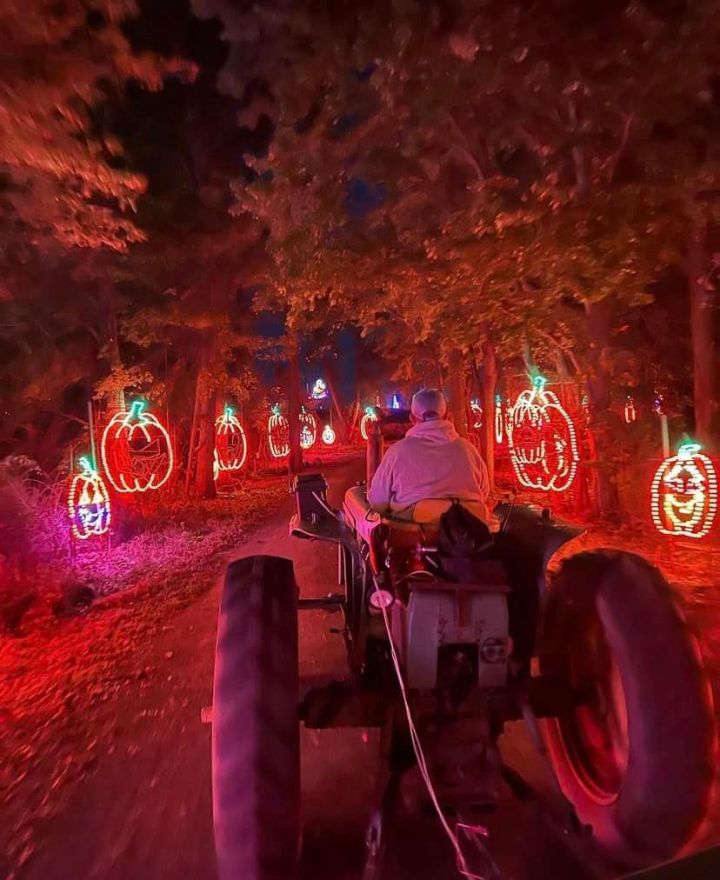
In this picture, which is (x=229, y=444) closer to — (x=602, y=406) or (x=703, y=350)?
(x=602, y=406)

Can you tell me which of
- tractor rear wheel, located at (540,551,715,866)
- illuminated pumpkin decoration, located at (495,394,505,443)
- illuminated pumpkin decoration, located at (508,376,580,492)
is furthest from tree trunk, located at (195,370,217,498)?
tractor rear wheel, located at (540,551,715,866)

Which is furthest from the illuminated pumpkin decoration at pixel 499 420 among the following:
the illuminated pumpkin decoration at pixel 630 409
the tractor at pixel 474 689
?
the tractor at pixel 474 689

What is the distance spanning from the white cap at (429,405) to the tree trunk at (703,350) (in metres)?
8.03

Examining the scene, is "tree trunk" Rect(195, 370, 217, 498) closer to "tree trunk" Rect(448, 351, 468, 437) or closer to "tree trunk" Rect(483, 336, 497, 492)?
"tree trunk" Rect(448, 351, 468, 437)

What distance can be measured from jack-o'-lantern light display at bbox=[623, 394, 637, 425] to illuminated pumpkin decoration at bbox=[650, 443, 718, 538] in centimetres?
189

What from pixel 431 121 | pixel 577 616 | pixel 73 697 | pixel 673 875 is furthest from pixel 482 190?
pixel 673 875

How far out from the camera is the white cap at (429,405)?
4.18m

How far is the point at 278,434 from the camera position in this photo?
29562 mm

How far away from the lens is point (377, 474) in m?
4.17

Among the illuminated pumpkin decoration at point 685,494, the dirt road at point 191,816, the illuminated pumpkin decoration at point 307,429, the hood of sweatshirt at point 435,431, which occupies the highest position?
the illuminated pumpkin decoration at point 307,429

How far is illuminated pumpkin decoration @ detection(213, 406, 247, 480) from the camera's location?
69.7 feet

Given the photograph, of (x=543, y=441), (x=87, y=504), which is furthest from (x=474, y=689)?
(x=543, y=441)

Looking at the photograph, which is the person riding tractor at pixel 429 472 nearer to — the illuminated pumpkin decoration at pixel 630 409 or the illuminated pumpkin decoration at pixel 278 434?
the illuminated pumpkin decoration at pixel 630 409

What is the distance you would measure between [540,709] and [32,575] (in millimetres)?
7443
